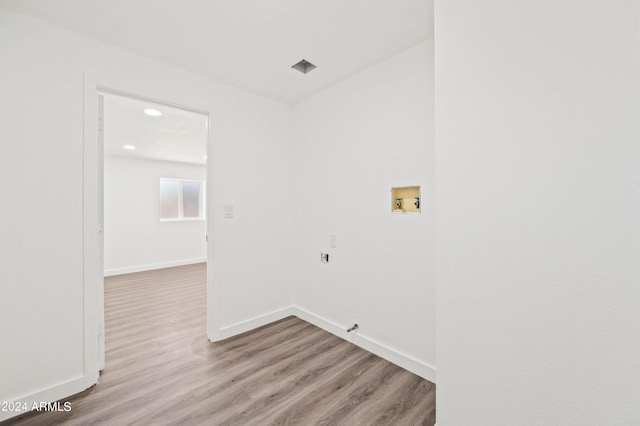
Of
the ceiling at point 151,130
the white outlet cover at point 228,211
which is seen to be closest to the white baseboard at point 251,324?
the white outlet cover at point 228,211

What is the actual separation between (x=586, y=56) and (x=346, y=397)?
213cm

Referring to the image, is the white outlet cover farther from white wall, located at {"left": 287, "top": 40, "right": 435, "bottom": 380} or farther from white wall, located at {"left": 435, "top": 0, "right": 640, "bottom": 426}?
white wall, located at {"left": 435, "top": 0, "right": 640, "bottom": 426}

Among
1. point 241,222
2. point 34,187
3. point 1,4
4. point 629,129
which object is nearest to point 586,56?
point 629,129

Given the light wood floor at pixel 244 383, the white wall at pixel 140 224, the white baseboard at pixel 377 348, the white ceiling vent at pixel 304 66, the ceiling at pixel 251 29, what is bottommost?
the light wood floor at pixel 244 383

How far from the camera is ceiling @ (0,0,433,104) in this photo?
1521 millimetres

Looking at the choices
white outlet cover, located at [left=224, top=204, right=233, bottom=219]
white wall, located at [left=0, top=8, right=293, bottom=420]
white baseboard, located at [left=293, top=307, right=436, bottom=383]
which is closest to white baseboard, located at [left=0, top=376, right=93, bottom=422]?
white wall, located at [left=0, top=8, right=293, bottom=420]

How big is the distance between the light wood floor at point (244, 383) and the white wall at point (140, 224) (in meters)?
3.13

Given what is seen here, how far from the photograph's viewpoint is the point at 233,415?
154cm

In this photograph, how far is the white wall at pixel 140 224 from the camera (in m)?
5.18

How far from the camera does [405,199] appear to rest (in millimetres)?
2012

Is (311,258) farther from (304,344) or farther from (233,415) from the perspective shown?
(233,415)

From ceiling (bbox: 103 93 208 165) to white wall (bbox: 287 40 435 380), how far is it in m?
1.33

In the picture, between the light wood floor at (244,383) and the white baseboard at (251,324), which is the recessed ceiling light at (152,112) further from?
the white baseboard at (251,324)

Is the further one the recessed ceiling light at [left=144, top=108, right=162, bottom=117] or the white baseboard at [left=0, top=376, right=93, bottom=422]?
the recessed ceiling light at [left=144, top=108, right=162, bottom=117]
